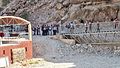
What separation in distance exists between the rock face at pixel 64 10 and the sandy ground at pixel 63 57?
8.16 metres

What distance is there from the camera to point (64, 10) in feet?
155

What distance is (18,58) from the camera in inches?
1071

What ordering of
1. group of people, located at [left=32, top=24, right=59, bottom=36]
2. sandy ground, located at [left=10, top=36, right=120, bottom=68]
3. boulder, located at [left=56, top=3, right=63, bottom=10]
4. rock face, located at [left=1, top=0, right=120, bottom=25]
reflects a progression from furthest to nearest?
boulder, located at [left=56, top=3, right=63, bottom=10]
rock face, located at [left=1, top=0, right=120, bottom=25]
group of people, located at [left=32, top=24, right=59, bottom=36]
sandy ground, located at [left=10, top=36, right=120, bottom=68]

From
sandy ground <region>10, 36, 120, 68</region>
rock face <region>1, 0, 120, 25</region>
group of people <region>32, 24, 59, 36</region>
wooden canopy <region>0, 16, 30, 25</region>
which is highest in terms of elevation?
rock face <region>1, 0, 120, 25</region>

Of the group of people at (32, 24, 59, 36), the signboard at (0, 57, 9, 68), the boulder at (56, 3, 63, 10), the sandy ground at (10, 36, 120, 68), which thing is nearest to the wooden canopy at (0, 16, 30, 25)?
the sandy ground at (10, 36, 120, 68)

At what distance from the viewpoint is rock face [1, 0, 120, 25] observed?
4191 centimetres

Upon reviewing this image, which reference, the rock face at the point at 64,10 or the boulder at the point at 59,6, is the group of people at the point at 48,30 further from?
the boulder at the point at 59,6

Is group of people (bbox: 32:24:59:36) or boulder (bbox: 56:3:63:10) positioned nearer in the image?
group of people (bbox: 32:24:59:36)

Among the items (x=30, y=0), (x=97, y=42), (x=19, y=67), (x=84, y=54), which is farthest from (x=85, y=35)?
(x=30, y=0)

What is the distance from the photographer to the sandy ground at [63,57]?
2558 centimetres

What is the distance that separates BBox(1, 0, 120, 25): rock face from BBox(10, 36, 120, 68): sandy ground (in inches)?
321

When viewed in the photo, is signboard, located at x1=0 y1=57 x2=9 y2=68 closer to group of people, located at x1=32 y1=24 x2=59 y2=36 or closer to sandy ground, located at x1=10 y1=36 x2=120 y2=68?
sandy ground, located at x1=10 y1=36 x2=120 y2=68

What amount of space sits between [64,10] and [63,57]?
18.5m

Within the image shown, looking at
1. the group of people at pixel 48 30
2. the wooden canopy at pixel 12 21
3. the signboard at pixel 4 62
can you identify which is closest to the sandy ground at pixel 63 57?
the signboard at pixel 4 62
